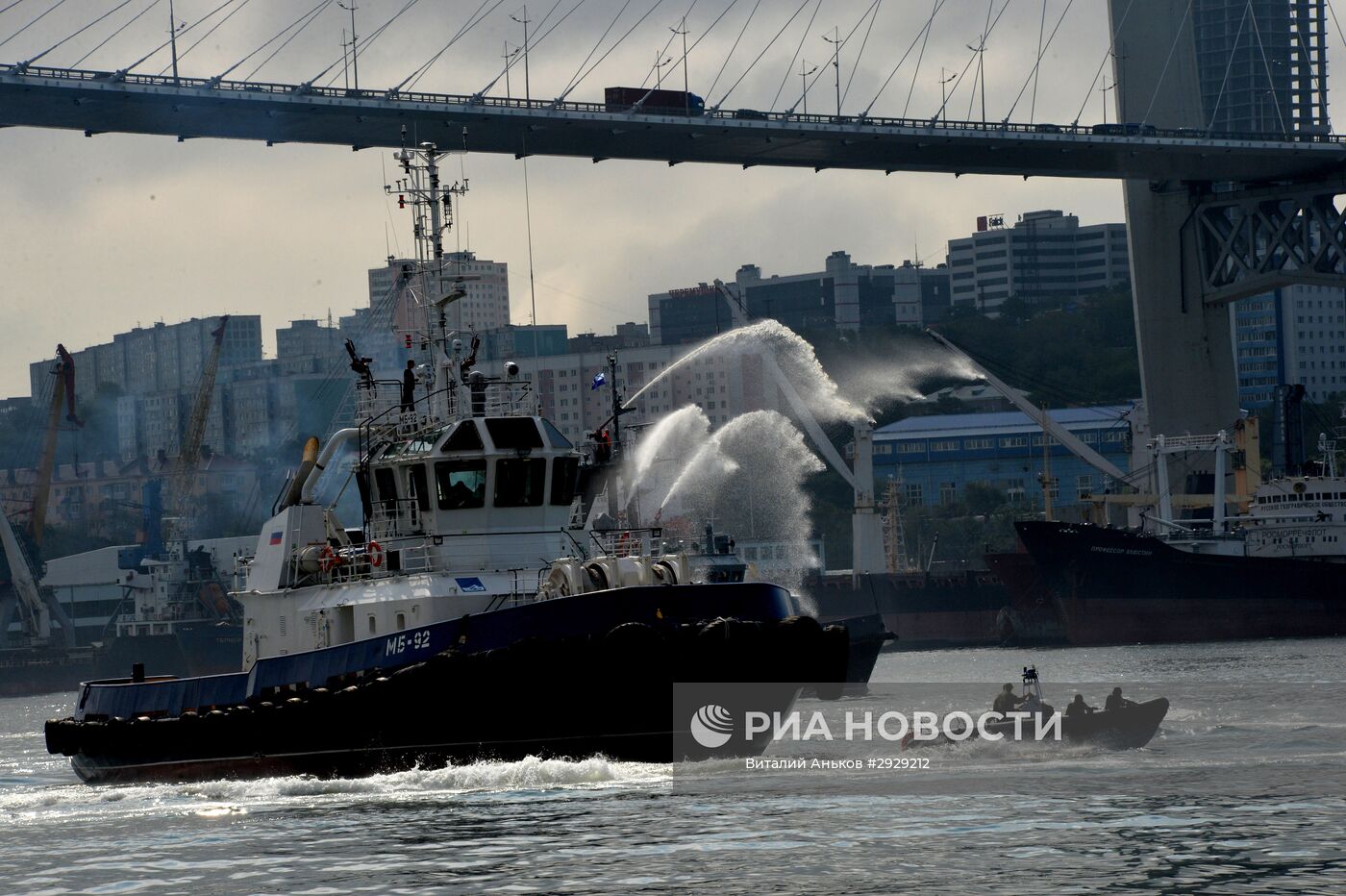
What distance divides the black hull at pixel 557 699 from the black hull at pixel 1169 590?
6463cm

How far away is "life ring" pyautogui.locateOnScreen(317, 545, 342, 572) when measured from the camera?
30.6 m

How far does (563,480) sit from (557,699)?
467cm

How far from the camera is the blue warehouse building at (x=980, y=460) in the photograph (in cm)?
15862

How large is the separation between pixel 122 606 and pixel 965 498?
66983 mm

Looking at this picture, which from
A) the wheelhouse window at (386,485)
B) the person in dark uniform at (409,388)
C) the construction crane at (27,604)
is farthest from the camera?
the construction crane at (27,604)

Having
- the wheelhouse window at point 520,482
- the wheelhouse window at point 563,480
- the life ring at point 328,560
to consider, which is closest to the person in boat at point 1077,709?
the wheelhouse window at point 563,480

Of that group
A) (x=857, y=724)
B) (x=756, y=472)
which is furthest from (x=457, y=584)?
(x=756, y=472)

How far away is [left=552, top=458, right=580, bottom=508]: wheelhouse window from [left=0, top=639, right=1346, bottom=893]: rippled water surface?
4.67 meters

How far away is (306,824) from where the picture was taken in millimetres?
26141

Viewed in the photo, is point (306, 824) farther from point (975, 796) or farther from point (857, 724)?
point (857, 724)

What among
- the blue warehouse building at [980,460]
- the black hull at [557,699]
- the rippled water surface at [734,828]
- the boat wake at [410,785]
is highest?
the blue warehouse building at [980,460]

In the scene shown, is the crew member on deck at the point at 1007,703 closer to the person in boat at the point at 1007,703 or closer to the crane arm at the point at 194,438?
the person in boat at the point at 1007,703

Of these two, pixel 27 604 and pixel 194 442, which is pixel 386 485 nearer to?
pixel 27 604

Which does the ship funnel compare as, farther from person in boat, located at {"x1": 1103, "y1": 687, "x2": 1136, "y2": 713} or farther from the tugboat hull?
person in boat, located at {"x1": 1103, "y1": 687, "x2": 1136, "y2": 713}
